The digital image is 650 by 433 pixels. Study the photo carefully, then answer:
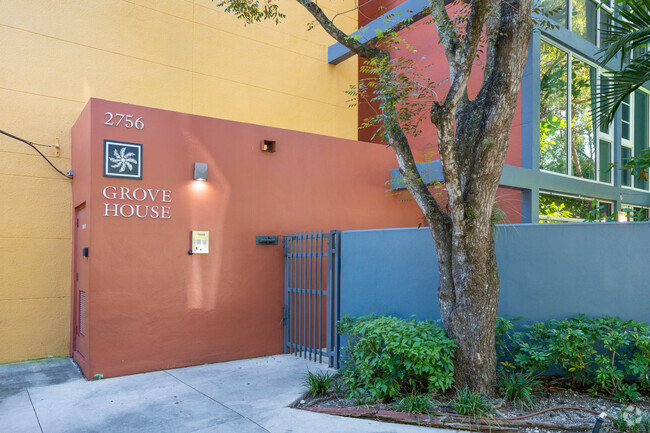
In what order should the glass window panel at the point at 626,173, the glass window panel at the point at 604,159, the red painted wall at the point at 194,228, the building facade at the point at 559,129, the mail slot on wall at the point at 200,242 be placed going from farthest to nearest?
the glass window panel at the point at 626,173 < the glass window panel at the point at 604,159 < the building facade at the point at 559,129 < the mail slot on wall at the point at 200,242 < the red painted wall at the point at 194,228

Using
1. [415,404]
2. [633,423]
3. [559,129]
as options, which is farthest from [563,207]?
[415,404]

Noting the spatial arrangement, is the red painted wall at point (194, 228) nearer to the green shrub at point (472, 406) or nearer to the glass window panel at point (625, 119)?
the green shrub at point (472, 406)

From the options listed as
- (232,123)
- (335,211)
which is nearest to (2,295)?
(232,123)

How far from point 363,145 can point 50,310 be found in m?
5.53

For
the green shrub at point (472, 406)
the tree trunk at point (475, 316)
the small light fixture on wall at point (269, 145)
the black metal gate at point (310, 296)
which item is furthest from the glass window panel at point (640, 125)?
the green shrub at point (472, 406)

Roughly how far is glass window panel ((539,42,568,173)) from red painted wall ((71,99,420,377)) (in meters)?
3.58

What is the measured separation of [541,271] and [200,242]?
4376mm

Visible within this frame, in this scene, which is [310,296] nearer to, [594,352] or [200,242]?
[200,242]

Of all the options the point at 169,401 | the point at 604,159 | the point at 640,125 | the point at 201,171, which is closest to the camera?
the point at 169,401

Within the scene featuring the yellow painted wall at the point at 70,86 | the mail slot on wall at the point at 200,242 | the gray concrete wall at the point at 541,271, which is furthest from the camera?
the yellow painted wall at the point at 70,86

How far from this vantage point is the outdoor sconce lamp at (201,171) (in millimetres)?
6723

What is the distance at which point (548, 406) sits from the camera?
454 cm

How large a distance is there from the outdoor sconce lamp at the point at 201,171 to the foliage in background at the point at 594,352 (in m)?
4.32

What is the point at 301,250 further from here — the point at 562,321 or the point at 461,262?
the point at 562,321
